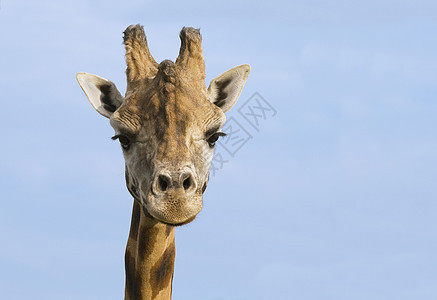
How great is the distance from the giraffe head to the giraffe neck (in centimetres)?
73

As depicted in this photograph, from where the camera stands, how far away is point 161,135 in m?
9.80

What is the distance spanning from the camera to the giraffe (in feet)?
30.5

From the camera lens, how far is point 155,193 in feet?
30.3

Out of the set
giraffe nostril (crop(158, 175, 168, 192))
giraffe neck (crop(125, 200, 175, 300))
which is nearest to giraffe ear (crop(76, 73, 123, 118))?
giraffe neck (crop(125, 200, 175, 300))

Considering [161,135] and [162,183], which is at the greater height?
[161,135]

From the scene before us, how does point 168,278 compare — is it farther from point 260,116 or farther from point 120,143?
point 260,116

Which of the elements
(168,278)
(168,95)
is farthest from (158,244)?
(168,95)

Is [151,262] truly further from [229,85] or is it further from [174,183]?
[229,85]

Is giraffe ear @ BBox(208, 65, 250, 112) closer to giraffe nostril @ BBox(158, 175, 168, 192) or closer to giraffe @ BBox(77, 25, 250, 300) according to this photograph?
giraffe @ BBox(77, 25, 250, 300)

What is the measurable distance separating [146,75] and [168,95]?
1264 millimetres

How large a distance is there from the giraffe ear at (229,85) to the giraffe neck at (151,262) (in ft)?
7.64

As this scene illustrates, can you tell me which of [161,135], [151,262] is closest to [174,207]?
[161,135]

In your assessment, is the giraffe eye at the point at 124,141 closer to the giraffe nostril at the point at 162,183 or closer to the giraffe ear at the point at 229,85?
the giraffe nostril at the point at 162,183

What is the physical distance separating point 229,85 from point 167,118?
2205mm
